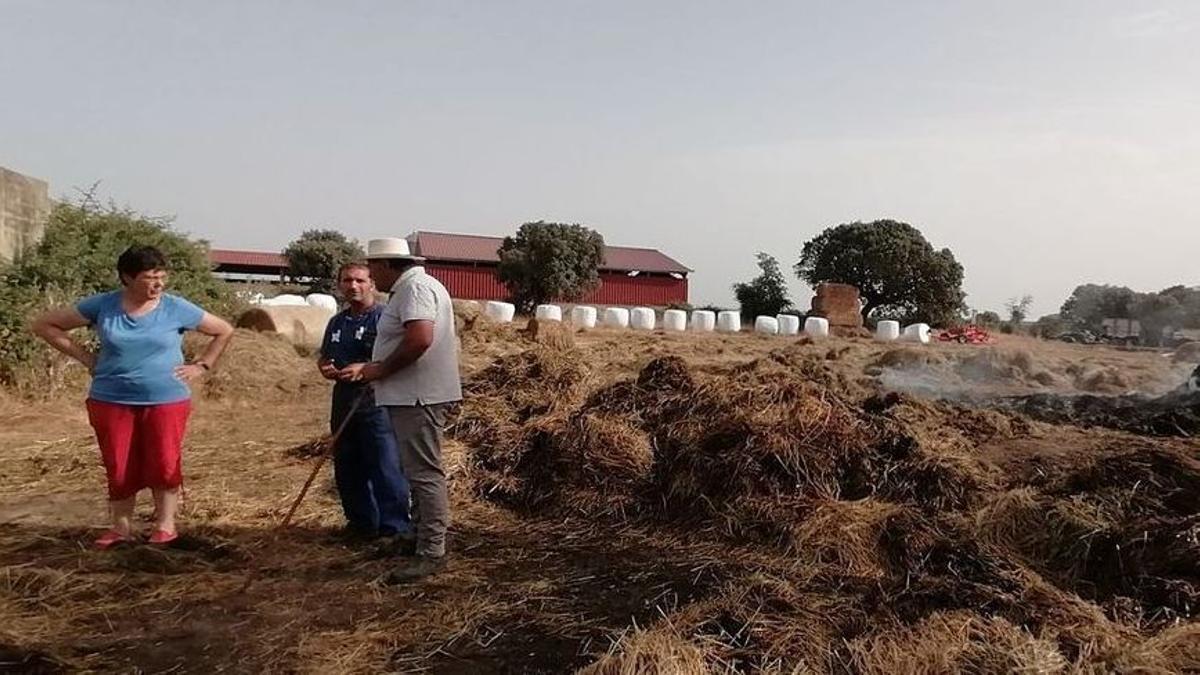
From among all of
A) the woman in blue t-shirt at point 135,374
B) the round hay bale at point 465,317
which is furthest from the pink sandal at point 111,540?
the round hay bale at point 465,317

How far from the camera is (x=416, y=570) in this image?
12.3 ft

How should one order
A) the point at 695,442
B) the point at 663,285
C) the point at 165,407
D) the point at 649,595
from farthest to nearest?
the point at 663,285 < the point at 695,442 < the point at 165,407 < the point at 649,595

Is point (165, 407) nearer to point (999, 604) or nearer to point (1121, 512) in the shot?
point (999, 604)

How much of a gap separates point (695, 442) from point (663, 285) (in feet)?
128

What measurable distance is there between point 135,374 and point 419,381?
4.38ft

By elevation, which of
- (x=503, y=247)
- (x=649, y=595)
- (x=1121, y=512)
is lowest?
(x=649, y=595)

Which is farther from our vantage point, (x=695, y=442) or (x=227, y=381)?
(x=227, y=381)

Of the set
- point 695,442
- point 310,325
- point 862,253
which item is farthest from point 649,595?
point 862,253

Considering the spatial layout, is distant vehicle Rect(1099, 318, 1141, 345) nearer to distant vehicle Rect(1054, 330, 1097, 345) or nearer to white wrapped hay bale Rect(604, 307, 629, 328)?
distant vehicle Rect(1054, 330, 1097, 345)

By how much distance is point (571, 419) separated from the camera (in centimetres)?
586

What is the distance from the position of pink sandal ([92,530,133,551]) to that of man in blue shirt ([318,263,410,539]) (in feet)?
3.33

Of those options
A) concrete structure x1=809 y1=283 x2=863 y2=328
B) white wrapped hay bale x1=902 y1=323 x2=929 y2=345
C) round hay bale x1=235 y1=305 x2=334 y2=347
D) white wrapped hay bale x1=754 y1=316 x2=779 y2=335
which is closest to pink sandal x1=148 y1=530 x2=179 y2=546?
round hay bale x1=235 y1=305 x2=334 y2=347

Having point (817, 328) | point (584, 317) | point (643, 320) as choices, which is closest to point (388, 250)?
point (584, 317)

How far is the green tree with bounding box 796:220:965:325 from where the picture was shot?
32.9 metres
